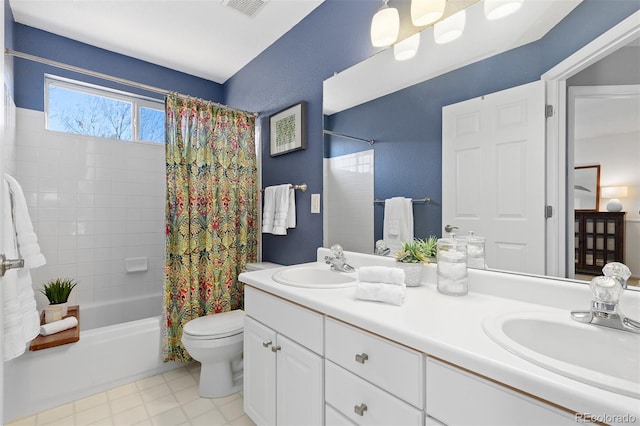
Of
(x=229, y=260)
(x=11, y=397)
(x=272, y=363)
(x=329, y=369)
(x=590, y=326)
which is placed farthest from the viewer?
(x=229, y=260)

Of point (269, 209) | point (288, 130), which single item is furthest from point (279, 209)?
point (288, 130)

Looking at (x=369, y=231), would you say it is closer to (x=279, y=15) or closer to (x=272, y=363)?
(x=272, y=363)

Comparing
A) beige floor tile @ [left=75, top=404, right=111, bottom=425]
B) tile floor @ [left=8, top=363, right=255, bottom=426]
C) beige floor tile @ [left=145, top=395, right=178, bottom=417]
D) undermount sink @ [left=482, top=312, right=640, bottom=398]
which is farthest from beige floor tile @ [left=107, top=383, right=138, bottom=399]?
undermount sink @ [left=482, top=312, right=640, bottom=398]

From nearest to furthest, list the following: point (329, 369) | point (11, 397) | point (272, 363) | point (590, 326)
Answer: point (590, 326), point (329, 369), point (272, 363), point (11, 397)

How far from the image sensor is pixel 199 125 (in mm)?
2213

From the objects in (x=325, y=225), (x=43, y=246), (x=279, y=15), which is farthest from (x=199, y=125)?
(x=43, y=246)

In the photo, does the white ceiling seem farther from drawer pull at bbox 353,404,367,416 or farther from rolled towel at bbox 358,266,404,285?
drawer pull at bbox 353,404,367,416

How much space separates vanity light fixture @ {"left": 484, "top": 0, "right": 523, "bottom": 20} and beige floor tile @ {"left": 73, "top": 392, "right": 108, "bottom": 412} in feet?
9.35

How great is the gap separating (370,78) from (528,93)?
0.82 meters

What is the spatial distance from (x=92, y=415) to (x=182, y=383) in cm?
48

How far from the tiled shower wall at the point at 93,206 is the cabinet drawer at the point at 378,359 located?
2497 mm

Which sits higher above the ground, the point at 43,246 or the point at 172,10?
the point at 172,10

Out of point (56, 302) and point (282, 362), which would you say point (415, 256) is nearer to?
point (282, 362)

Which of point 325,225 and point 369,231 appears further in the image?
point 325,225
